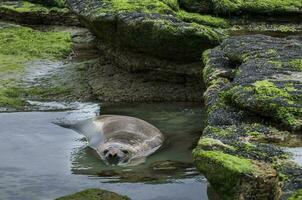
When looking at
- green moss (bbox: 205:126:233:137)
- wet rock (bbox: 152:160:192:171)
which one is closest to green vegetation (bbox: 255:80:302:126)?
green moss (bbox: 205:126:233:137)

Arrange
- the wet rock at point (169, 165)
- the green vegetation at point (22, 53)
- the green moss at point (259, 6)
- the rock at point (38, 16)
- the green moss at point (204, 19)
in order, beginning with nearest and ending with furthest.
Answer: the wet rock at point (169, 165)
the green vegetation at point (22, 53)
the green moss at point (204, 19)
the green moss at point (259, 6)
the rock at point (38, 16)

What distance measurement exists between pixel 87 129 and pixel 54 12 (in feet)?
30.8

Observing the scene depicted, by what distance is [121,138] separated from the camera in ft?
33.1

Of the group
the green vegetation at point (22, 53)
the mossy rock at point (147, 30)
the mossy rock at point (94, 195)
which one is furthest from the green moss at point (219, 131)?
the green vegetation at point (22, 53)

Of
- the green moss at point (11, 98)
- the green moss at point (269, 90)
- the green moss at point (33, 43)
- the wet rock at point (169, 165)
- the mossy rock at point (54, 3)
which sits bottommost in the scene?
the green moss at point (11, 98)

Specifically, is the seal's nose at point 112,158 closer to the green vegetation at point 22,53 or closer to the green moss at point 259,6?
the green vegetation at point 22,53

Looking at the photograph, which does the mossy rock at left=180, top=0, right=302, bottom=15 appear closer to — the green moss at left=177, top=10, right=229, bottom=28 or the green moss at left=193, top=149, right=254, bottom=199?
the green moss at left=177, top=10, right=229, bottom=28

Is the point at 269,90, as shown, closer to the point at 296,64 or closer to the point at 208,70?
the point at 296,64

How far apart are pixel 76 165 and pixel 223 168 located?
12.0ft

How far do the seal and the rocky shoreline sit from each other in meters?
1.15

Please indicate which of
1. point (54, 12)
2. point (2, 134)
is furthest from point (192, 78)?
point (54, 12)

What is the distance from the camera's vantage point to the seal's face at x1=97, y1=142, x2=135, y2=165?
940 cm

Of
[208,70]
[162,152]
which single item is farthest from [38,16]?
[162,152]

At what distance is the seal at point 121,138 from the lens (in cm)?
953
